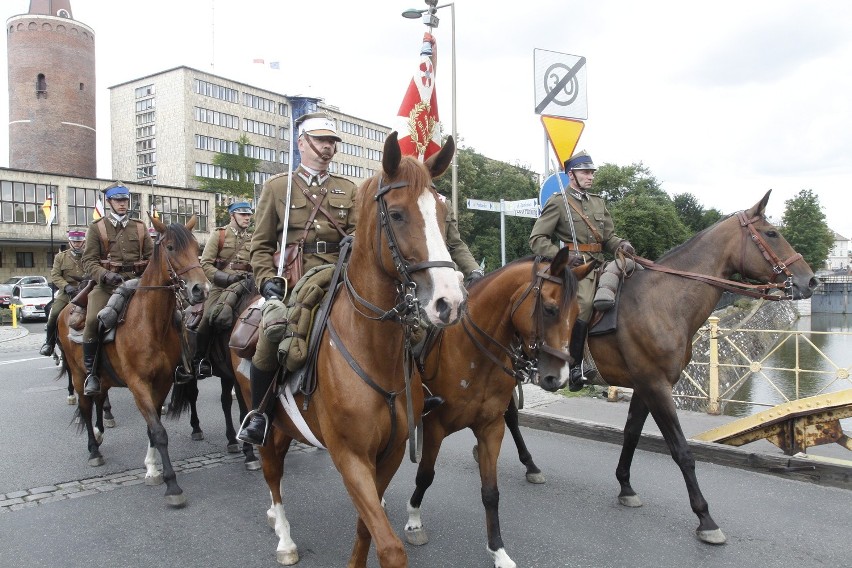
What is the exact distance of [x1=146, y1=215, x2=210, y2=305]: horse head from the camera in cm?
634

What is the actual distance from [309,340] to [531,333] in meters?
1.64

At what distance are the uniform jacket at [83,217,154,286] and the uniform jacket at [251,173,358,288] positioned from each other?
334 cm

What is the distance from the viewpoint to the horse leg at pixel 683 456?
4891mm

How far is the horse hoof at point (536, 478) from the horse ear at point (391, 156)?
4295 mm

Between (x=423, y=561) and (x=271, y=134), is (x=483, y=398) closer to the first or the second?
(x=423, y=561)

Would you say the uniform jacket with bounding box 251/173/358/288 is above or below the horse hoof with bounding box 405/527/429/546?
above

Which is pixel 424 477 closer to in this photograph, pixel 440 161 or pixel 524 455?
pixel 524 455

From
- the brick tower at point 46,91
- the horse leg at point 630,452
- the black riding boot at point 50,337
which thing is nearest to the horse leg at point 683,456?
the horse leg at point 630,452

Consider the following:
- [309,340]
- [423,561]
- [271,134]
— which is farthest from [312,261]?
[271,134]

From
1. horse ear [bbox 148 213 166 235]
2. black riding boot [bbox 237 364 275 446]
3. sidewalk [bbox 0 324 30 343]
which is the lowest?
sidewalk [bbox 0 324 30 343]

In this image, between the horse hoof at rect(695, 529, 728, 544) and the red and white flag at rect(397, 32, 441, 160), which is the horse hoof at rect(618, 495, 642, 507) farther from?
the red and white flag at rect(397, 32, 441, 160)

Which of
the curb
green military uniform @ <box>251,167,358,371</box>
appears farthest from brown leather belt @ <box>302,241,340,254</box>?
the curb

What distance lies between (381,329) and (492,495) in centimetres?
181

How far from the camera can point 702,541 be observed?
490 cm
